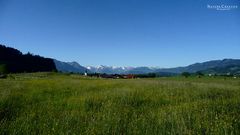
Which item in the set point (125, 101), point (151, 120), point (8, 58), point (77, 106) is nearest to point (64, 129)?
point (151, 120)

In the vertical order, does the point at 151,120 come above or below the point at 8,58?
below

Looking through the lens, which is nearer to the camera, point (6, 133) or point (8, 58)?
point (6, 133)

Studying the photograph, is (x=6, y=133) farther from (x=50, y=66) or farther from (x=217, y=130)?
(x=50, y=66)

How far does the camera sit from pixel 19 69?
458ft

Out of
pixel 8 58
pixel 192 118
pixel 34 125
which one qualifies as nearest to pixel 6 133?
pixel 34 125

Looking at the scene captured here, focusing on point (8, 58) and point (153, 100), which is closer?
point (153, 100)

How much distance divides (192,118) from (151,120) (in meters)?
1.04

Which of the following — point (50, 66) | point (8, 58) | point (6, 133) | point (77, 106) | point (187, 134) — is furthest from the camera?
point (50, 66)

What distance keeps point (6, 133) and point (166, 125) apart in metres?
3.45

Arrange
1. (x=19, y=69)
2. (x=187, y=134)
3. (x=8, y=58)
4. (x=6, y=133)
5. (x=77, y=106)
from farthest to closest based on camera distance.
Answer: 1. (x=8, y=58)
2. (x=19, y=69)
3. (x=77, y=106)
4. (x=6, y=133)
5. (x=187, y=134)

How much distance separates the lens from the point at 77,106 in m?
10.6

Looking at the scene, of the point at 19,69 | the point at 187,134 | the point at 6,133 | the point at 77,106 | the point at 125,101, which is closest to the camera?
the point at 187,134

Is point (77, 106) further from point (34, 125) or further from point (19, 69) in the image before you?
point (19, 69)

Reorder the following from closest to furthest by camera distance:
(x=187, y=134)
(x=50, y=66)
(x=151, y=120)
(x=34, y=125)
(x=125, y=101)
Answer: (x=187, y=134) < (x=34, y=125) < (x=151, y=120) < (x=125, y=101) < (x=50, y=66)
